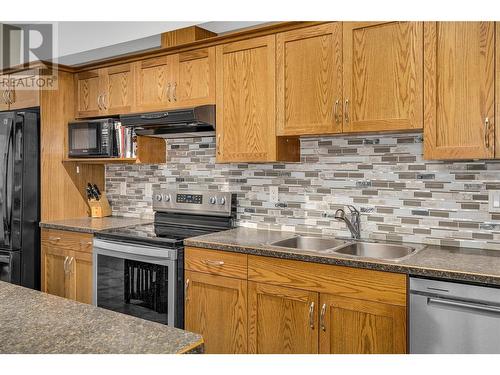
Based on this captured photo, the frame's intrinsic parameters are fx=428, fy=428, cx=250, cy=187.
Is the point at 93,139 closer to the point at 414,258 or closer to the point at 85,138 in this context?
the point at 85,138

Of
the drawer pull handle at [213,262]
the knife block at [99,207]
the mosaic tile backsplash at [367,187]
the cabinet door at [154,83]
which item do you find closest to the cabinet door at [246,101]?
the mosaic tile backsplash at [367,187]

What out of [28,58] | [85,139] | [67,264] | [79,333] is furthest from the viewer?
[28,58]

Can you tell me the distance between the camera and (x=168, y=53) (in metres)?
3.16

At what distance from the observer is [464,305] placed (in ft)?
5.97

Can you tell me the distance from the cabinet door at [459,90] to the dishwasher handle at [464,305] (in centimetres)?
70

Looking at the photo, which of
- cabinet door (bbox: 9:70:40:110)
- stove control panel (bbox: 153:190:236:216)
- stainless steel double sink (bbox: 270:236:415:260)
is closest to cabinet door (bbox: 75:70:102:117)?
cabinet door (bbox: 9:70:40:110)

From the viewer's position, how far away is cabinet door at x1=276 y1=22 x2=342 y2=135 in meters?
2.46

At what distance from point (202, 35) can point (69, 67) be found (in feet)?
4.35

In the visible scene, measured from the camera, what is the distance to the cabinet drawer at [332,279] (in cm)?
199

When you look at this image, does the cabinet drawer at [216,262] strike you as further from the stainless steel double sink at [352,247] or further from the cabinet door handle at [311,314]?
the cabinet door handle at [311,314]

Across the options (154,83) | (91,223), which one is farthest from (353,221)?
(91,223)

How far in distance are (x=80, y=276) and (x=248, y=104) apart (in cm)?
185

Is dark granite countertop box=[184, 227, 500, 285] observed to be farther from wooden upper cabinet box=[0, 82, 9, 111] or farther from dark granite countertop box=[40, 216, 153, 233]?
wooden upper cabinet box=[0, 82, 9, 111]

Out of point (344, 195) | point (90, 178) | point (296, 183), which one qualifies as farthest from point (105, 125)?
point (344, 195)
